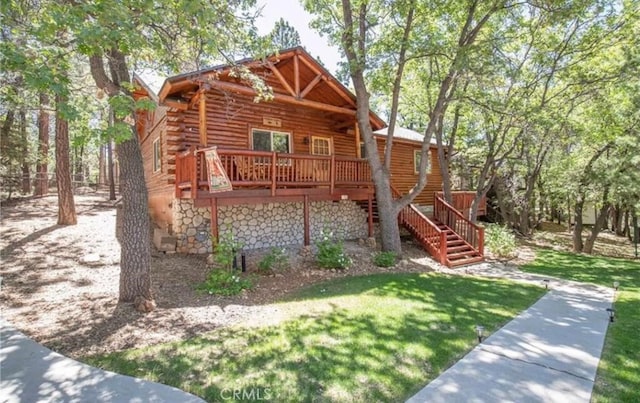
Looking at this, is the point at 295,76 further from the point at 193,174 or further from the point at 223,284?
the point at 223,284

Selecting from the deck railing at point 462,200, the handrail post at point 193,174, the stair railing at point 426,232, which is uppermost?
the handrail post at point 193,174

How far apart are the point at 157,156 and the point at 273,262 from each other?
674cm

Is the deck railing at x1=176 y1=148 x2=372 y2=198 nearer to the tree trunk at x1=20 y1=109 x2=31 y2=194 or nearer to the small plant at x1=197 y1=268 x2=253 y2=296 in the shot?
the small plant at x1=197 y1=268 x2=253 y2=296

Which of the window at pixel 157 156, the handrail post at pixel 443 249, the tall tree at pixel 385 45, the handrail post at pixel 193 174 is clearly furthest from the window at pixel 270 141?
the handrail post at pixel 443 249

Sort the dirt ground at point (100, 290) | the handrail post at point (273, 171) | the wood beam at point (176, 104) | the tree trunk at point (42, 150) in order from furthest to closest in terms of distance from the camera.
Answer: the tree trunk at point (42, 150)
the wood beam at point (176, 104)
the handrail post at point (273, 171)
the dirt ground at point (100, 290)

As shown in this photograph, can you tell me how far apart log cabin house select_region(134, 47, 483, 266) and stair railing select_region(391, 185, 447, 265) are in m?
0.04

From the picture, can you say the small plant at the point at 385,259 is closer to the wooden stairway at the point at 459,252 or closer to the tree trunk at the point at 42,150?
the wooden stairway at the point at 459,252

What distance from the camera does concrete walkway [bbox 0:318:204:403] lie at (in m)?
3.16

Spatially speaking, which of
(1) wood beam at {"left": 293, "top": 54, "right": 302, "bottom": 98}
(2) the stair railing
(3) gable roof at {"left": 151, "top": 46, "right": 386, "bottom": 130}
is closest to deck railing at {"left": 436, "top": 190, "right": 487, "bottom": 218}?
(2) the stair railing

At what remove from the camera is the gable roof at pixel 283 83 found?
26.8 ft

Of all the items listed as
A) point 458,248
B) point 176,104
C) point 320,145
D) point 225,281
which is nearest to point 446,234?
point 458,248

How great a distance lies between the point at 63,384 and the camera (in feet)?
11.0

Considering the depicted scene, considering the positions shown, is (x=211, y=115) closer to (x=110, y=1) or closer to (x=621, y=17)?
(x=110, y=1)

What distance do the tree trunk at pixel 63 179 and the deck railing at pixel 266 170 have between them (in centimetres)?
479
